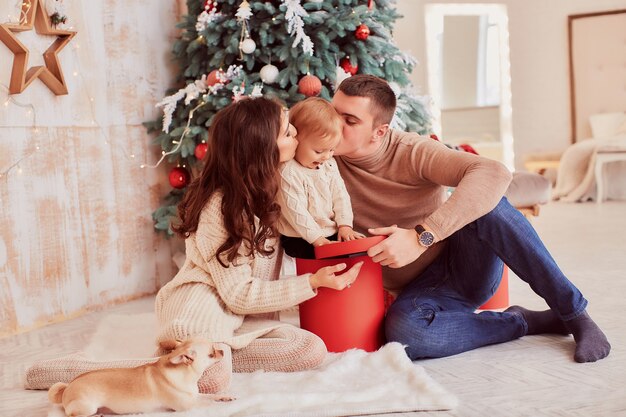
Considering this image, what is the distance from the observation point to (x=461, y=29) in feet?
26.8

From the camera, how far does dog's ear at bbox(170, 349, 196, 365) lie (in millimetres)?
1801

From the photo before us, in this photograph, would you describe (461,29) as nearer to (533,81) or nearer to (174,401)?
(533,81)

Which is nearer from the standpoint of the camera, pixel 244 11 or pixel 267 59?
pixel 244 11

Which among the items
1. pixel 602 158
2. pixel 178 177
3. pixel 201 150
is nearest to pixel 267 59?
pixel 201 150

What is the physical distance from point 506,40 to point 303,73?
534cm

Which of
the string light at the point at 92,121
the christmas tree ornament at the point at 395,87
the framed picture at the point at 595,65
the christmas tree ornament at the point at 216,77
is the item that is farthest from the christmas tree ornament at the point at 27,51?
the framed picture at the point at 595,65

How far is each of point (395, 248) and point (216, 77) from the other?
174 centimetres

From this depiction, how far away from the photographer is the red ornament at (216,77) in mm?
3490

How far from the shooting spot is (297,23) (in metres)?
3.35

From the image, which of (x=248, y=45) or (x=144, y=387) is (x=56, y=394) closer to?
(x=144, y=387)

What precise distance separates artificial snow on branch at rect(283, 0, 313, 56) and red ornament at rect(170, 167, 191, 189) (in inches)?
35.6

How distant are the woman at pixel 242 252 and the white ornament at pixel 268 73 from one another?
131 centimetres

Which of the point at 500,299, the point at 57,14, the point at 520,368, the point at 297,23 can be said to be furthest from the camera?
the point at 297,23

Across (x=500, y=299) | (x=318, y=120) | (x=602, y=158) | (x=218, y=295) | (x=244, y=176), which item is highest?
(x=318, y=120)
